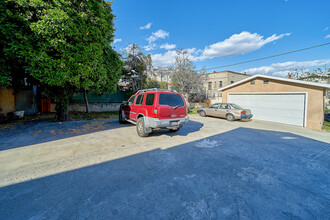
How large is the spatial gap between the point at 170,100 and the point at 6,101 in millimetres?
12591

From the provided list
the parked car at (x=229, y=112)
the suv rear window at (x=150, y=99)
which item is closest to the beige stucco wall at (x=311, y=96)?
the parked car at (x=229, y=112)

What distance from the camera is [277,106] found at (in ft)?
35.7

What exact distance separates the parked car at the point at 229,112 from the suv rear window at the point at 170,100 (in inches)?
251

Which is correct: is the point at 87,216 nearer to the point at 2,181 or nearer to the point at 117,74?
the point at 2,181

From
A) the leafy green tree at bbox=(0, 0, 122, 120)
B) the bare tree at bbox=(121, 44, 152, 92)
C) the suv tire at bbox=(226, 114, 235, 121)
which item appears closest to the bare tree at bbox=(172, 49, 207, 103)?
the bare tree at bbox=(121, 44, 152, 92)

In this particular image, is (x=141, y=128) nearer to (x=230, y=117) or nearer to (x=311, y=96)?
(x=230, y=117)

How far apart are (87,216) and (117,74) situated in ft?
32.7

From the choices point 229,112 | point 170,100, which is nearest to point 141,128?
point 170,100

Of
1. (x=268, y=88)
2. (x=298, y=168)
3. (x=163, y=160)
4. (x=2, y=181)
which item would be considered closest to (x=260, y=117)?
(x=268, y=88)

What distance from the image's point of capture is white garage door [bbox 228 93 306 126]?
977 centimetres

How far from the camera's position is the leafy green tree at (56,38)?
5.76 meters

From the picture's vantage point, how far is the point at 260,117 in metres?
11.9

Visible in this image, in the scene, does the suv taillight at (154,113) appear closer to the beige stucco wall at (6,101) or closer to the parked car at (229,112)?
the parked car at (229,112)

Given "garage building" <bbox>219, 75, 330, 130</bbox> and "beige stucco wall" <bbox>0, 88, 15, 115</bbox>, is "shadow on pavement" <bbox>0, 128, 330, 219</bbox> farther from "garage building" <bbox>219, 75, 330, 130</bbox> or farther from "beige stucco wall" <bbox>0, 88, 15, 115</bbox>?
"beige stucco wall" <bbox>0, 88, 15, 115</bbox>
